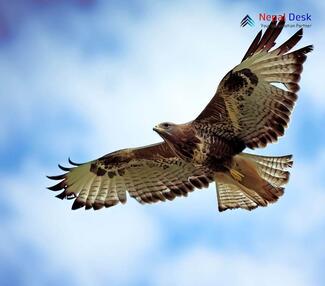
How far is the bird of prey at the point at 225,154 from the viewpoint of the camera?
12.3 metres

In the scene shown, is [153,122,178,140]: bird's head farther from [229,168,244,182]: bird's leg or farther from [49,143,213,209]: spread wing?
[229,168,244,182]: bird's leg

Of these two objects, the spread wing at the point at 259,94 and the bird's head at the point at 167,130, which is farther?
the bird's head at the point at 167,130

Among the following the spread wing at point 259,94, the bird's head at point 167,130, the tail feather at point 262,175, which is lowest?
the tail feather at point 262,175

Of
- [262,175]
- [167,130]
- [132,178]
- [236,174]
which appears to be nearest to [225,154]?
[236,174]

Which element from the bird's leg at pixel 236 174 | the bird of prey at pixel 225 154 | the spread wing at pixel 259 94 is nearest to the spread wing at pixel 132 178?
the bird of prey at pixel 225 154

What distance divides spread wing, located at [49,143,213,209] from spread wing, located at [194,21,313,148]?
102cm

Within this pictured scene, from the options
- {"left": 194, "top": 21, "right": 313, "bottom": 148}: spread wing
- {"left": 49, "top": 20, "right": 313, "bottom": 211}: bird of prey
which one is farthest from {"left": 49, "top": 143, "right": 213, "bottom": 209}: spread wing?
{"left": 194, "top": 21, "right": 313, "bottom": 148}: spread wing

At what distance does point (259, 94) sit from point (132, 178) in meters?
2.61

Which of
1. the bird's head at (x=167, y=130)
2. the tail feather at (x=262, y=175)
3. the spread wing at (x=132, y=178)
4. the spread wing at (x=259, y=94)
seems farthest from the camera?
the spread wing at (x=132, y=178)

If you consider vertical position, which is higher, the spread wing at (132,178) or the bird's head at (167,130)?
the spread wing at (132,178)

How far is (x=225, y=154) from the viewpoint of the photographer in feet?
42.1

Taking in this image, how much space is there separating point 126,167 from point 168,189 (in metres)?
0.73

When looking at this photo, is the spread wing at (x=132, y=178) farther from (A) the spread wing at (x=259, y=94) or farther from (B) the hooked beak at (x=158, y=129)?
(A) the spread wing at (x=259, y=94)

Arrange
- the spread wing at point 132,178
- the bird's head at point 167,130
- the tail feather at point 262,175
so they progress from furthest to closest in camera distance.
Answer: the spread wing at point 132,178 < the tail feather at point 262,175 < the bird's head at point 167,130
